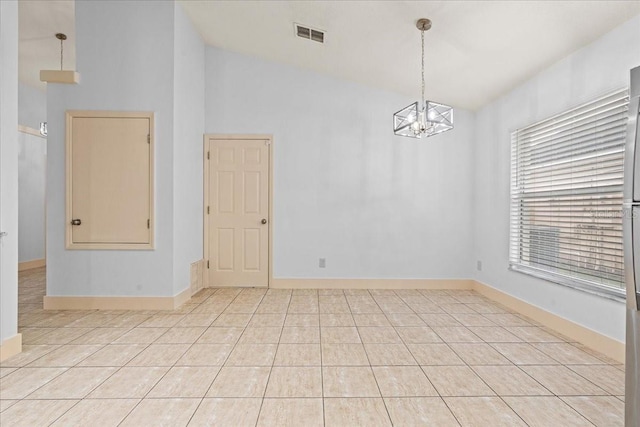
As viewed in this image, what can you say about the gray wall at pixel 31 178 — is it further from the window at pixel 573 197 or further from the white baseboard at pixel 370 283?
the window at pixel 573 197

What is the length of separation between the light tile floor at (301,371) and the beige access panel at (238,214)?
3.97ft

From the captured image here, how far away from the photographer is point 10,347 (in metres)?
2.83

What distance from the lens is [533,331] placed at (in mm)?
→ 3510

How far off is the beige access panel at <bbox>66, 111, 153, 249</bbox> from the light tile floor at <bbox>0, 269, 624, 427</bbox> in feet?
2.79

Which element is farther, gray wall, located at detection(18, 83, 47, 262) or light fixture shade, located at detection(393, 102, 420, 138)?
gray wall, located at detection(18, 83, 47, 262)

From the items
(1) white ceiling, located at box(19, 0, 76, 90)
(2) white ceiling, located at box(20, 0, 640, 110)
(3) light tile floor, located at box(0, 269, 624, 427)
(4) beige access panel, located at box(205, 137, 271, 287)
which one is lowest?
(3) light tile floor, located at box(0, 269, 624, 427)

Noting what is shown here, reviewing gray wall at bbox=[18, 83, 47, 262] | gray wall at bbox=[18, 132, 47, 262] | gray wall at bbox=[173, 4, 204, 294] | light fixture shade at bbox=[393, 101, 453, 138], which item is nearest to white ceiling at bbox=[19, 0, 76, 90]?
gray wall at bbox=[18, 83, 47, 262]

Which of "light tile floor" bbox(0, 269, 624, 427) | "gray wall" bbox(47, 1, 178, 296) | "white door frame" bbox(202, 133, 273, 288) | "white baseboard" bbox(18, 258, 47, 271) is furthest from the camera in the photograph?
"white baseboard" bbox(18, 258, 47, 271)

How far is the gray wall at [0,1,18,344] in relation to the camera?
2816 millimetres

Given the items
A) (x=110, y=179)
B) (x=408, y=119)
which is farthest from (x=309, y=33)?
(x=110, y=179)

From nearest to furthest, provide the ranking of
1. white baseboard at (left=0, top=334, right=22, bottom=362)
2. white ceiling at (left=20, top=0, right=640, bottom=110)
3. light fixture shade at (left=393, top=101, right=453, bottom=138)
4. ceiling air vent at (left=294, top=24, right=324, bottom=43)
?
white baseboard at (left=0, top=334, right=22, bottom=362)
white ceiling at (left=20, top=0, right=640, bottom=110)
light fixture shade at (left=393, top=101, right=453, bottom=138)
ceiling air vent at (left=294, top=24, right=324, bottom=43)

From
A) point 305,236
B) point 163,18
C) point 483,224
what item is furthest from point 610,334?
point 163,18

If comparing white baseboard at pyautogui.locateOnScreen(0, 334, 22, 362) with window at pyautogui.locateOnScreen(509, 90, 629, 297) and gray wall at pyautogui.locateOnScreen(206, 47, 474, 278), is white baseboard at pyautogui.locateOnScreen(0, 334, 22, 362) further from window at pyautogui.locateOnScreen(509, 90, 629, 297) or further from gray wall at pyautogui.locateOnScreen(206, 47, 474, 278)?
window at pyautogui.locateOnScreen(509, 90, 629, 297)

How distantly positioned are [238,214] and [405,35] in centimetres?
316
